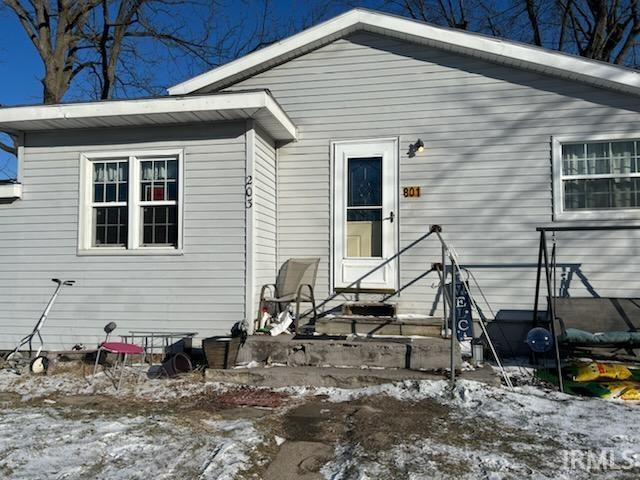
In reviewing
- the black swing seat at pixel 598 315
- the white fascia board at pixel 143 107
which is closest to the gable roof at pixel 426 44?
the white fascia board at pixel 143 107

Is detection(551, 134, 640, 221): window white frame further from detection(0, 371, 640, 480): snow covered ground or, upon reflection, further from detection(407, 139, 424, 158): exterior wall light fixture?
detection(0, 371, 640, 480): snow covered ground

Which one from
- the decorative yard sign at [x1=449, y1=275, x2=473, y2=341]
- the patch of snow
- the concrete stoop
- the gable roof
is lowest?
the patch of snow

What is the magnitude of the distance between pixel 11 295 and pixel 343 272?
183 inches

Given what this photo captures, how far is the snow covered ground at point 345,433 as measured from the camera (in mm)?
3504

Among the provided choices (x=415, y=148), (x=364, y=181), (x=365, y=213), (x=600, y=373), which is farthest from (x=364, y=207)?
(x=600, y=373)

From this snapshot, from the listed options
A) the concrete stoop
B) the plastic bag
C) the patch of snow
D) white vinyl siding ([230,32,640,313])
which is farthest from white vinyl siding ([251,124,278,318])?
the patch of snow

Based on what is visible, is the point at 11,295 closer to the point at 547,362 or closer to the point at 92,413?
the point at 92,413

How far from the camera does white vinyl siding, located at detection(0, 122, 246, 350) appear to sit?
6.76 m

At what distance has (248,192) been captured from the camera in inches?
264

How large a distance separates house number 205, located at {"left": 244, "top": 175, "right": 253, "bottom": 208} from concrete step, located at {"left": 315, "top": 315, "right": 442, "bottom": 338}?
1.74 meters

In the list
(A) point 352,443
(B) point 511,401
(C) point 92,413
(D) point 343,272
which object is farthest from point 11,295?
(B) point 511,401

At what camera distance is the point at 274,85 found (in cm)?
789

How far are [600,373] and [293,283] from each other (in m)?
3.76

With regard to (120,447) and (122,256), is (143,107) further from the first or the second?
(120,447)
